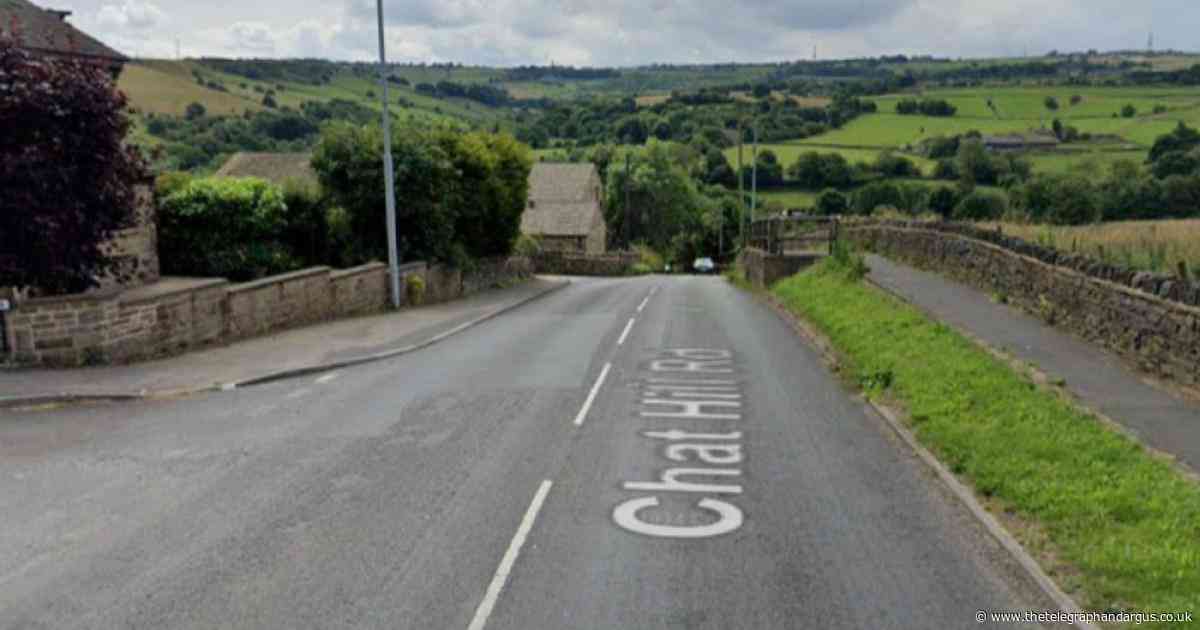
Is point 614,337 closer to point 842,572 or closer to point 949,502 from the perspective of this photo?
point 949,502

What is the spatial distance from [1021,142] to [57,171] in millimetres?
64492

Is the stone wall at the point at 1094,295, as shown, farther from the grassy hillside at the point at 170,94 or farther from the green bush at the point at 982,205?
the grassy hillside at the point at 170,94

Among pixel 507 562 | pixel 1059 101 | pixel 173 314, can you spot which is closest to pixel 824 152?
pixel 1059 101

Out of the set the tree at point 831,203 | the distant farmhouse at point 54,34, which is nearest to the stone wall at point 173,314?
the distant farmhouse at point 54,34

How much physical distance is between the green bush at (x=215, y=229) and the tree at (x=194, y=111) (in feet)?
204

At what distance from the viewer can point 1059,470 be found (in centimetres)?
918

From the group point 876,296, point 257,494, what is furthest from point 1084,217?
point 257,494

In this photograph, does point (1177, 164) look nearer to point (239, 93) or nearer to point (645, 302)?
point (645, 302)

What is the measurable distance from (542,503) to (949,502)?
3.69 m

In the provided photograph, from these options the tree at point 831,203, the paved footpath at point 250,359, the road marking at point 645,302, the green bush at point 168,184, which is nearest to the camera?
the paved footpath at point 250,359

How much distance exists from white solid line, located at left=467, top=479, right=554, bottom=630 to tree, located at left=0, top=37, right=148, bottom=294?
10.1 metres

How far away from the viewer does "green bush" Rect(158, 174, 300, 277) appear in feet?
78.7

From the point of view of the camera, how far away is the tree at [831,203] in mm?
64325

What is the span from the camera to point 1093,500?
833cm
